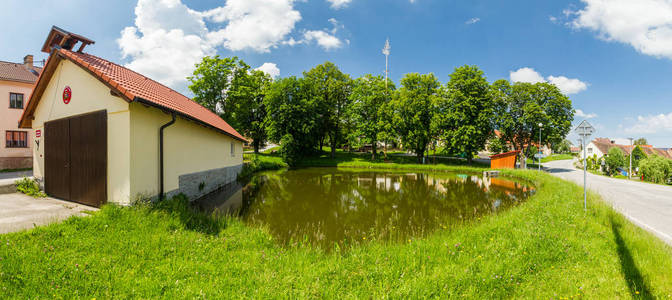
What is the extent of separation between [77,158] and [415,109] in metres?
32.4

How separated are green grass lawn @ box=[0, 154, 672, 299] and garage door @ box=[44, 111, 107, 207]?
2.37m

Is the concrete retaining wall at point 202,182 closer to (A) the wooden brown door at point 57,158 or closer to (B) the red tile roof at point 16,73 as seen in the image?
(A) the wooden brown door at point 57,158

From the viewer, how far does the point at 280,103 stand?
3300 cm

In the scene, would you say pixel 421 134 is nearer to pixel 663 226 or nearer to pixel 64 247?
pixel 663 226

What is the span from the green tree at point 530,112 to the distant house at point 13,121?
159 ft

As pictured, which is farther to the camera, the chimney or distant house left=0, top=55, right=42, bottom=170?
the chimney

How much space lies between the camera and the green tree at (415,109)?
3322cm

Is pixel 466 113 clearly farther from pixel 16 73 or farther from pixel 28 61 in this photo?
pixel 28 61

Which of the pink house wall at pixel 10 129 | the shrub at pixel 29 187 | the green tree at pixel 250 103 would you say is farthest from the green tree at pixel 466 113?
the pink house wall at pixel 10 129

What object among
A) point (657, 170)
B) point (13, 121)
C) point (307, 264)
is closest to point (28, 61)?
point (13, 121)

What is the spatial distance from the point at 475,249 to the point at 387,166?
2726 cm

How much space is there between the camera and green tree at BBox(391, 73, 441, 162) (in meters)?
33.2

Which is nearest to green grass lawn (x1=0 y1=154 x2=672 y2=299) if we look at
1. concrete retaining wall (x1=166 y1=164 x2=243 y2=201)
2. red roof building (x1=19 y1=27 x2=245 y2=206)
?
red roof building (x1=19 y1=27 x2=245 y2=206)

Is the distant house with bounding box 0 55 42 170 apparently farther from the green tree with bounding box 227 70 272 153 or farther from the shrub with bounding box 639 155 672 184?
the shrub with bounding box 639 155 672 184
